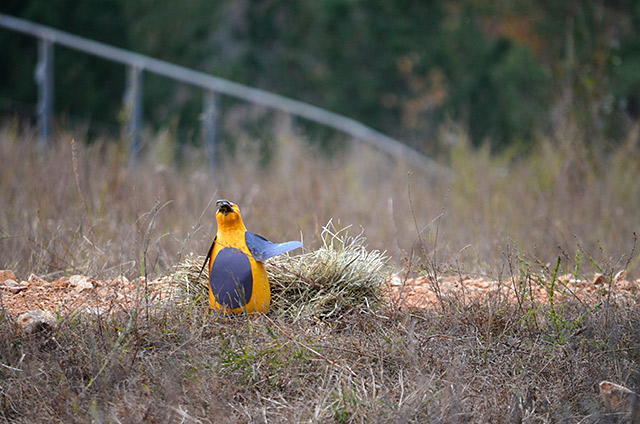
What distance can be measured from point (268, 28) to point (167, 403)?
504 inches

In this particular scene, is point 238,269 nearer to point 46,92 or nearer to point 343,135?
point 46,92

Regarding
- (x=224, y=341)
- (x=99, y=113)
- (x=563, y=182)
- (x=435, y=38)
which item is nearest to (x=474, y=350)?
(x=224, y=341)

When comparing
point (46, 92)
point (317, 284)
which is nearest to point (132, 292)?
point (317, 284)

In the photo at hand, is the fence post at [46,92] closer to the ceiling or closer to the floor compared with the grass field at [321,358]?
closer to the ceiling

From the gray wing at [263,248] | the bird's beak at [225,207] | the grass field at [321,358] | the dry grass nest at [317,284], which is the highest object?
the bird's beak at [225,207]

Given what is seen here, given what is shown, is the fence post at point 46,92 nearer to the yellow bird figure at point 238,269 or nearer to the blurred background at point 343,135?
the blurred background at point 343,135

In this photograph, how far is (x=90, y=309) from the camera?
2166 mm

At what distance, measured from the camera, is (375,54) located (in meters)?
12.4

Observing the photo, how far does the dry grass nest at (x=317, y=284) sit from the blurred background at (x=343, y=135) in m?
0.20

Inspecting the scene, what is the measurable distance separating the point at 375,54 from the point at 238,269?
11.0 metres

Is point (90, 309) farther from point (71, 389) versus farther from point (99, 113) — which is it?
point (99, 113)

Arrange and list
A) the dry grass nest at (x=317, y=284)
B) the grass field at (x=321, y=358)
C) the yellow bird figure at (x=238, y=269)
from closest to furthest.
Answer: the grass field at (x=321, y=358)
the yellow bird figure at (x=238, y=269)
the dry grass nest at (x=317, y=284)

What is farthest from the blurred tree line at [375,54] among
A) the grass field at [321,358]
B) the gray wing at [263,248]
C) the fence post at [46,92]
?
the gray wing at [263,248]

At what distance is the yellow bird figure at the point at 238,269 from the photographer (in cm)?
212
